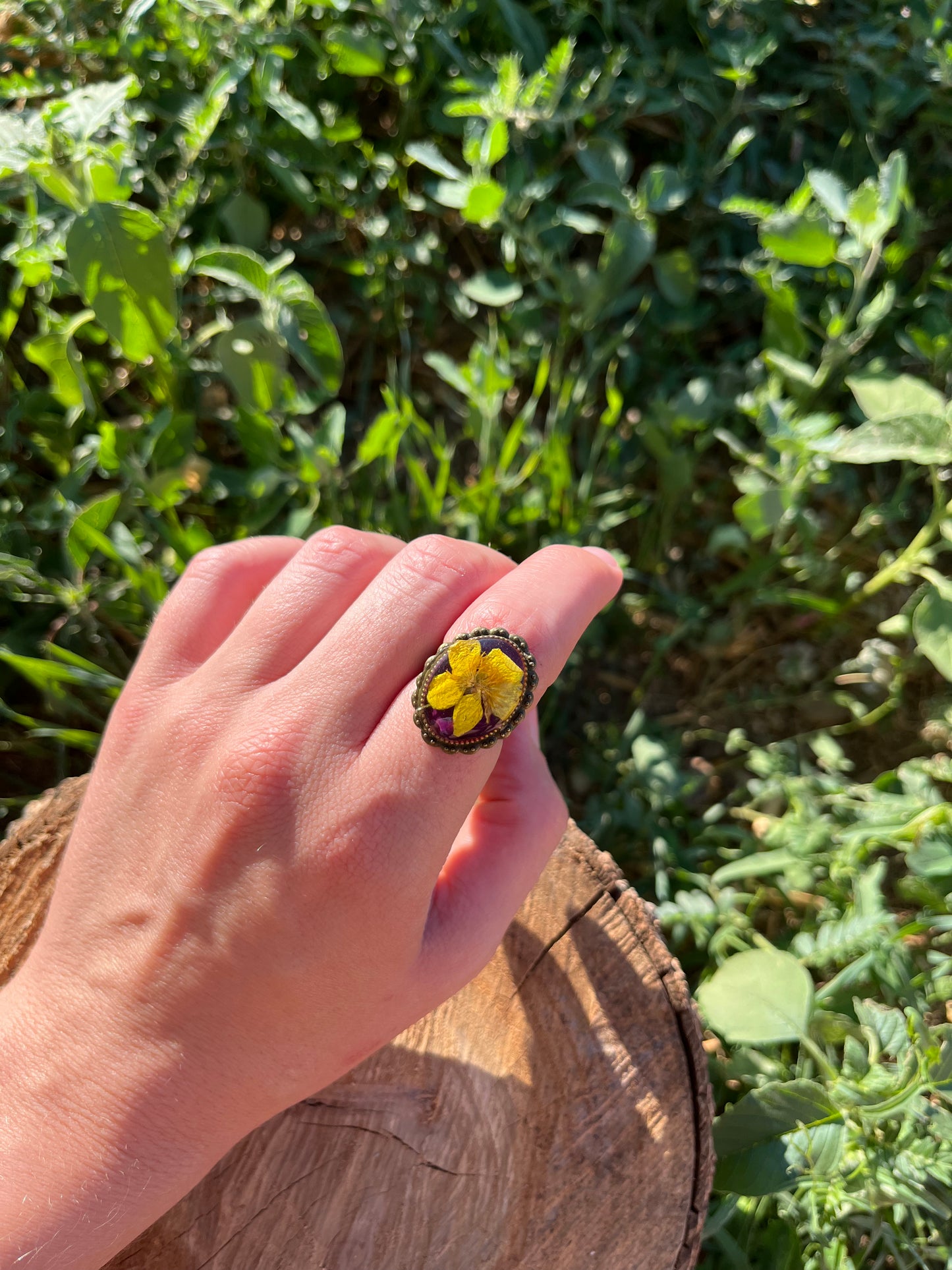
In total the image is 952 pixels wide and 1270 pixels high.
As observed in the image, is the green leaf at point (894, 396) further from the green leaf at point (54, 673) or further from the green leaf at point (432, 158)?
the green leaf at point (54, 673)

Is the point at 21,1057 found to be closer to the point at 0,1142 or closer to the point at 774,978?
the point at 0,1142

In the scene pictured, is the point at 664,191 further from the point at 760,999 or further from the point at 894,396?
the point at 760,999

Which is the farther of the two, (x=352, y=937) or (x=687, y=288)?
(x=687, y=288)

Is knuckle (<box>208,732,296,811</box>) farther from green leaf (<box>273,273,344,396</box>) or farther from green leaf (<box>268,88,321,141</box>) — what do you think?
green leaf (<box>268,88,321,141</box>)

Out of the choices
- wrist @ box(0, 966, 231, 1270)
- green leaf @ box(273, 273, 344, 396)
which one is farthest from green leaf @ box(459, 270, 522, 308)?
wrist @ box(0, 966, 231, 1270)

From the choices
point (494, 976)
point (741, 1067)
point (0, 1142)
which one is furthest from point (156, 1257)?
point (741, 1067)

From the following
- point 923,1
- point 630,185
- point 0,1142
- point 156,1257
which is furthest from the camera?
point 630,185
